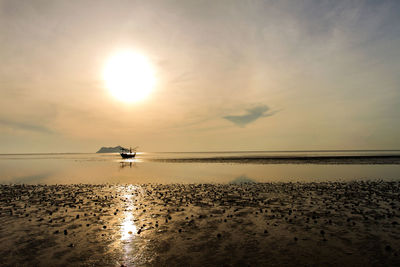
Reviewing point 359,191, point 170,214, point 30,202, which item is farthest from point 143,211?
point 359,191

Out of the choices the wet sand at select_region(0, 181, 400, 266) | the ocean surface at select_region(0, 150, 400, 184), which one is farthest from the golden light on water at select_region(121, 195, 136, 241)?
the ocean surface at select_region(0, 150, 400, 184)

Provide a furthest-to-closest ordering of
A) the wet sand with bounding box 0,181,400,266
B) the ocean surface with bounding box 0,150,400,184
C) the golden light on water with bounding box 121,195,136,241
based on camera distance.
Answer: the ocean surface with bounding box 0,150,400,184
the golden light on water with bounding box 121,195,136,241
the wet sand with bounding box 0,181,400,266

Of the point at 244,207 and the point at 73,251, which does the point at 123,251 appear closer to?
the point at 73,251

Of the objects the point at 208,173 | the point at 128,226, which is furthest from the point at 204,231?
the point at 208,173

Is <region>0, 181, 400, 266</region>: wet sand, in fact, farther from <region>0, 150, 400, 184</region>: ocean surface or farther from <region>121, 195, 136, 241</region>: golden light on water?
<region>0, 150, 400, 184</region>: ocean surface

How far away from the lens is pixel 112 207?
20.2 meters

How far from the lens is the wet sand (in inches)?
403

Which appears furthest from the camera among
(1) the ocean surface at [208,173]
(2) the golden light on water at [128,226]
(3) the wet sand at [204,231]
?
(1) the ocean surface at [208,173]

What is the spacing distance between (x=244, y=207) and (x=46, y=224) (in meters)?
15.3

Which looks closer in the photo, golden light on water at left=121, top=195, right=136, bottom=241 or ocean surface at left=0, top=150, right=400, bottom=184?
golden light on water at left=121, top=195, right=136, bottom=241

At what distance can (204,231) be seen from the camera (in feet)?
45.3

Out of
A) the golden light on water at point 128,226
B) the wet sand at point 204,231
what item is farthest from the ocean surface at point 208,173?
the golden light on water at point 128,226

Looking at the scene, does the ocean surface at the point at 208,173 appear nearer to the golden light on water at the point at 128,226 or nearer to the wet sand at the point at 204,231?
the wet sand at the point at 204,231

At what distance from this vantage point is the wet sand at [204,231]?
1024 centimetres
